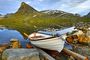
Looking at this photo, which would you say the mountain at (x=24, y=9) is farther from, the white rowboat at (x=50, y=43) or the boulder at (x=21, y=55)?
the boulder at (x=21, y=55)

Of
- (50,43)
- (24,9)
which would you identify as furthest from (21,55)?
(24,9)

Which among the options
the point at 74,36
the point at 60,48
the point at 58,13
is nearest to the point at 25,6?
the point at 58,13

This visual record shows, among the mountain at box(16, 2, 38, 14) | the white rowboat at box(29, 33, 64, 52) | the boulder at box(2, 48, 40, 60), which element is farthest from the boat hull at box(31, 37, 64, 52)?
the mountain at box(16, 2, 38, 14)

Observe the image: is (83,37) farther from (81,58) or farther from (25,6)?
(25,6)

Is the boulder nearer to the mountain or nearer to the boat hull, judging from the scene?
the boat hull

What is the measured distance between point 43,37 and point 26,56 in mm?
4590

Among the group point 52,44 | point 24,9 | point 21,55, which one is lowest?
point 21,55

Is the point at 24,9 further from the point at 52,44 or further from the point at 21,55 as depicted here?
the point at 21,55

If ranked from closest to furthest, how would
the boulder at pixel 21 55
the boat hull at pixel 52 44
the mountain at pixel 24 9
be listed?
the boulder at pixel 21 55
the boat hull at pixel 52 44
the mountain at pixel 24 9

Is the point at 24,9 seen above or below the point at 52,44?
above

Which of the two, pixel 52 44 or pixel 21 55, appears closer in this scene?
pixel 21 55

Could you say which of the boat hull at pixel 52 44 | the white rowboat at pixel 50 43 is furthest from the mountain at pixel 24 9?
the boat hull at pixel 52 44

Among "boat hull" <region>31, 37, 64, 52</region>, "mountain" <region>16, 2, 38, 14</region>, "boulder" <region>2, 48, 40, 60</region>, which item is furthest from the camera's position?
"mountain" <region>16, 2, 38, 14</region>

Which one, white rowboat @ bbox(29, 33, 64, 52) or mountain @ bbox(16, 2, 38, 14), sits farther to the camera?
mountain @ bbox(16, 2, 38, 14)
